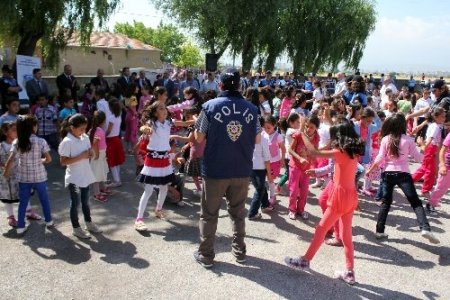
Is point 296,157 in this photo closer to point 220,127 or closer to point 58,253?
point 220,127

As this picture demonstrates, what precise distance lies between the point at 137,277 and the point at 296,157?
8.41 ft

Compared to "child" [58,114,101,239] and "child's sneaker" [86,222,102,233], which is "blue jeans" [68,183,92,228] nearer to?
"child" [58,114,101,239]

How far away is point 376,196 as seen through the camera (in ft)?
21.9

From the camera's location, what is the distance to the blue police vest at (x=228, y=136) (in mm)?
3820

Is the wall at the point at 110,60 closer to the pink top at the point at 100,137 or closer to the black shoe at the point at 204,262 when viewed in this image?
the pink top at the point at 100,137

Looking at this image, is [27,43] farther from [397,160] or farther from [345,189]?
[345,189]

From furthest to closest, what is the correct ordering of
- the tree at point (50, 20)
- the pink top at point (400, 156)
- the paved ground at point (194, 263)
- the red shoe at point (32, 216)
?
the tree at point (50, 20)
the red shoe at point (32, 216)
the pink top at point (400, 156)
the paved ground at point (194, 263)

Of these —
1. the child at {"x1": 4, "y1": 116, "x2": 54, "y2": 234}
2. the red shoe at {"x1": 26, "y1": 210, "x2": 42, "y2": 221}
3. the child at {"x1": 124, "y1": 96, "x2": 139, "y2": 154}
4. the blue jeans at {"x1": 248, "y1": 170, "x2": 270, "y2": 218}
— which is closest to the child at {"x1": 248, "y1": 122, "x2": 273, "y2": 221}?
the blue jeans at {"x1": 248, "y1": 170, "x2": 270, "y2": 218}

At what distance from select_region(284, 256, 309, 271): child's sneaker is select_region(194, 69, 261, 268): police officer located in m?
0.77

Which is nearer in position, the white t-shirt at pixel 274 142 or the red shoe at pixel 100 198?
the white t-shirt at pixel 274 142

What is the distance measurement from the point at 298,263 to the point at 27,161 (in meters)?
3.23

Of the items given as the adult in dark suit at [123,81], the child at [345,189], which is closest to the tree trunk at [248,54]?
the adult in dark suit at [123,81]

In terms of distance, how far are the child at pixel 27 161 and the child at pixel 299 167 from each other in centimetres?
311

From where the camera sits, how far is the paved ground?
146 inches
